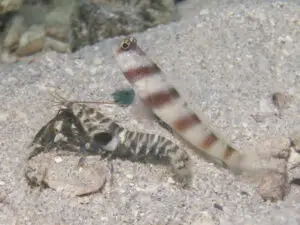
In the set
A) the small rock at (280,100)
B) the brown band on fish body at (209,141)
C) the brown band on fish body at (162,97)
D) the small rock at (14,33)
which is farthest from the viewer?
the small rock at (14,33)

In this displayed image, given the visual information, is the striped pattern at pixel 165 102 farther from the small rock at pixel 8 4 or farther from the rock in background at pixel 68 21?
the small rock at pixel 8 4

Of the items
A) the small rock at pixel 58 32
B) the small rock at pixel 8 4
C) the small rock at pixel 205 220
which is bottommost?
the small rock at pixel 58 32

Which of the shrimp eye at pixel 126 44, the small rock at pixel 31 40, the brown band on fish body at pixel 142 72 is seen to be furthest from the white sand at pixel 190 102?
the small rock at pixel 31 40

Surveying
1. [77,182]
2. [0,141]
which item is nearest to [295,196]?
[77,182]

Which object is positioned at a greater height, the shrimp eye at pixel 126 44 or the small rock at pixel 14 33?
the shrimp eye at pixel 126 44

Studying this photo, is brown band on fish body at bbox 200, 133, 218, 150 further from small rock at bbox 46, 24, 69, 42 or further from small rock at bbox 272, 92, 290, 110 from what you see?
small rock at bbox 46, 24, 69, 42

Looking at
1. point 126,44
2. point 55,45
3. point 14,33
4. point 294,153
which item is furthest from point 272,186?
point 14,33

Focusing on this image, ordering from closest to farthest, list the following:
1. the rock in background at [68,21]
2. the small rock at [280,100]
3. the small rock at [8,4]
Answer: the small rock at [280,100]
the small rock at [8,4]
the rock in background at [68,21]
